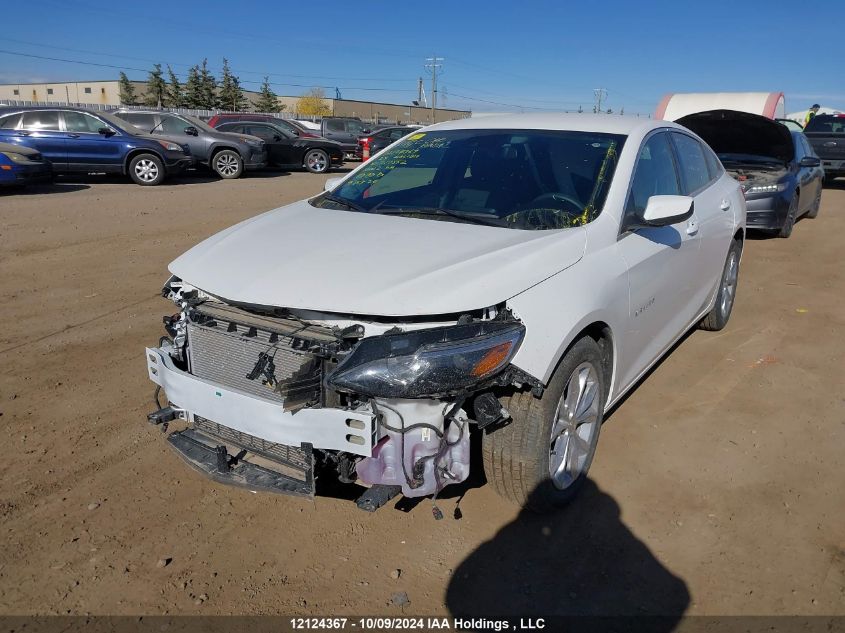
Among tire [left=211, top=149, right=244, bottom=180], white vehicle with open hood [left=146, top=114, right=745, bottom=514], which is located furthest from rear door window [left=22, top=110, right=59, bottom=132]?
white vehicle with open hood [left=146, top=114, right=745, bottom=514]

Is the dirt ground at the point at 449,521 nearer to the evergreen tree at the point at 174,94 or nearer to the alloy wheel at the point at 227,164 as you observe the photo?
the alloy wheel at the point at 227,164

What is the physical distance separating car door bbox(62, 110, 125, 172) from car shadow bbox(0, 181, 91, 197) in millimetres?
488

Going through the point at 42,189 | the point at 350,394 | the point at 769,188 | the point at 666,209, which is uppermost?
the point at 666,209

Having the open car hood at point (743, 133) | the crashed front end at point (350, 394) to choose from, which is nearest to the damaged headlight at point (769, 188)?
the open car hood at point (743, 133)

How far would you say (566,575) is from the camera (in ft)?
8.93

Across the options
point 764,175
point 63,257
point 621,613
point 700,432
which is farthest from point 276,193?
point 621,613

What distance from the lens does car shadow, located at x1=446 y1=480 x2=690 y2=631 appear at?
8.36 ft

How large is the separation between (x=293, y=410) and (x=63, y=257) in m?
6.24

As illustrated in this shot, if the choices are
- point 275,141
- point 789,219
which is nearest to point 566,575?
point 789,219

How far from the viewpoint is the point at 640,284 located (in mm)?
3379

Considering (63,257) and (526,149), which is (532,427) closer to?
(526,149)

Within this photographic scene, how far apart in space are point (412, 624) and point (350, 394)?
0.89 meters

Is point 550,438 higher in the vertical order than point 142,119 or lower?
lower

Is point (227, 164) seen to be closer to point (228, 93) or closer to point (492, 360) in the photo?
point (492, 360)
